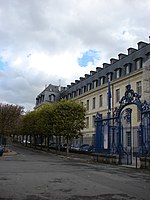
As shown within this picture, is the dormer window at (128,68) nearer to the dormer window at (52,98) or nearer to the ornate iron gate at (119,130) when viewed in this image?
the ornate iron gate at (119,130)

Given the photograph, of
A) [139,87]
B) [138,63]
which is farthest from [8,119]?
[138,63]

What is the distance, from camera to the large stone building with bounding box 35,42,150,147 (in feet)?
135

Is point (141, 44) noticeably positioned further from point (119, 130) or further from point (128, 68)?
point (119, 130)

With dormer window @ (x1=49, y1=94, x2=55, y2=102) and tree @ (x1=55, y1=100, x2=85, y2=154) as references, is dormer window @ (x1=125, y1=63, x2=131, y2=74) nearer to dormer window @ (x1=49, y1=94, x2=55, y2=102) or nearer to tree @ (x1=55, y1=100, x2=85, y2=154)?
tree @ (x1=55, y1=100, x2=85, y2=154)

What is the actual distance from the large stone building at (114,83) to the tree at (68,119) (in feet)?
14.9

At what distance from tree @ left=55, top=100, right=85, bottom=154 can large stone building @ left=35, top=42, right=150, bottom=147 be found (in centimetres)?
453

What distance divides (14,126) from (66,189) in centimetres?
3242

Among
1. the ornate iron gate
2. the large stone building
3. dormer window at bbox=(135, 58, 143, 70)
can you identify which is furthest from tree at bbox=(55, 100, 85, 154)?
the ornate iron gate

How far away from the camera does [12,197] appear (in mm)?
8617

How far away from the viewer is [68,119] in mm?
38469

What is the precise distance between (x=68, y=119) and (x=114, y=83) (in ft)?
41.6

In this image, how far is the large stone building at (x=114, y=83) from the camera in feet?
135

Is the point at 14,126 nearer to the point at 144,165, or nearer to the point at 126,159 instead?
the point at 126,159

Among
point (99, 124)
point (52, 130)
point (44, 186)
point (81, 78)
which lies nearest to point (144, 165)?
point (99, 124)
